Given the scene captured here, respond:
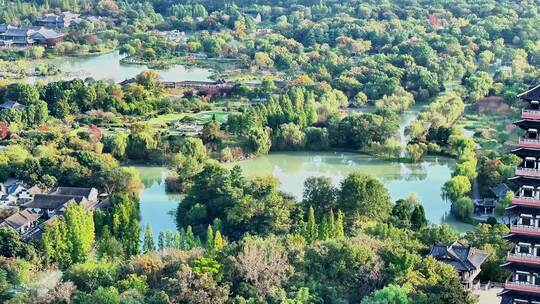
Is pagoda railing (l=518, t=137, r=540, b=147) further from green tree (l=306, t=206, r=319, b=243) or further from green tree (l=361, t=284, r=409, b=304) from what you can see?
green tree (l=306, t=206, r=319, b=243)

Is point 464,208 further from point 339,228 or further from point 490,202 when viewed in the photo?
point 339,228

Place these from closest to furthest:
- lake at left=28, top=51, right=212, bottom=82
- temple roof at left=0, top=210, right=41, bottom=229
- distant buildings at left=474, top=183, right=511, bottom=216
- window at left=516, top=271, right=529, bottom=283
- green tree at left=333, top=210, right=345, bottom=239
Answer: window at left=516, top=271, right=529, bottom=283 < green tree at left=333, top=210, right=345, bottom=239 < temple roof at left=0, top=210, right=41, bottom=229 < distant buildings at left=474, top=183, right=511, bottom=216 < lake at left=28, top=51, right=212, bottom=82

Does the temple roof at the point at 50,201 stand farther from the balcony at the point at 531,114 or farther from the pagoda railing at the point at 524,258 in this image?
the balcony at the point at 531,114

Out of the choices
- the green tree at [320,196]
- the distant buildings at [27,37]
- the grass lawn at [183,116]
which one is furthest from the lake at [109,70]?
the green tree at [320,196]

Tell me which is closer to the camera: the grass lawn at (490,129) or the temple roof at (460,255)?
the temple roof at (460,255)

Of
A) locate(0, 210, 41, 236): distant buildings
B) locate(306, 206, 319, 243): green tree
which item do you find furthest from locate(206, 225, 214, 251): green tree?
locate(0, 210, 41, 236): distant buildings

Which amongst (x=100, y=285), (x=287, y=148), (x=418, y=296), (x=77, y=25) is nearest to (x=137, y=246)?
(x=100, y=285)
